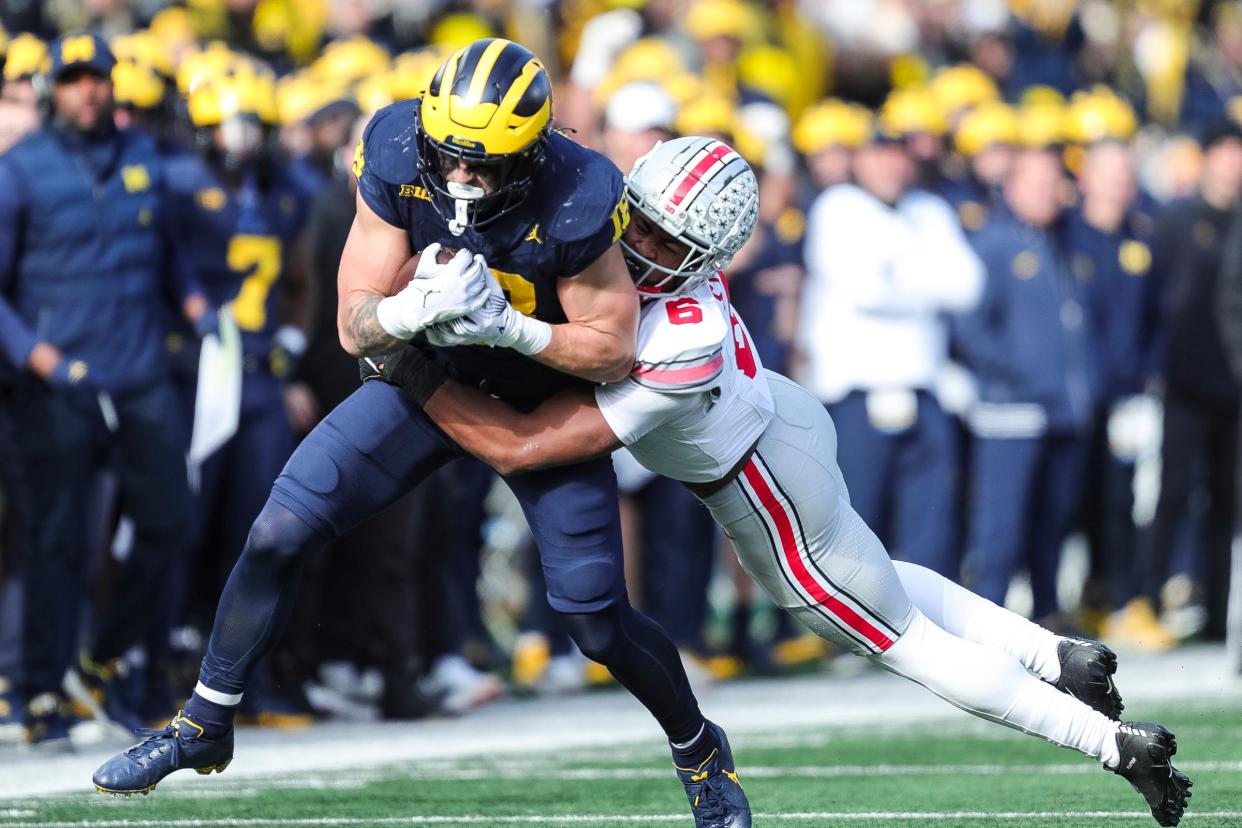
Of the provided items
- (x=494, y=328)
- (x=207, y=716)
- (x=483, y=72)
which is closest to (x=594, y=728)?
(x=207, y=716)

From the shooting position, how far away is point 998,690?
18.6 ft

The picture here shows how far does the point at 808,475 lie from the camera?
225 inches

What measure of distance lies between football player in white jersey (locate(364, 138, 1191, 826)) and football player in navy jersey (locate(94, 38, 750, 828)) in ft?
0.34

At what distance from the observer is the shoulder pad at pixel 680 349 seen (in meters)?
5.43

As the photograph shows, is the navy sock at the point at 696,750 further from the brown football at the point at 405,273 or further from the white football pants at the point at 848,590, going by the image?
the brown football at the point at 405,273

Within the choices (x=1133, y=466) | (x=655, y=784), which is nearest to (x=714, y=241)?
(x=655, y=784)

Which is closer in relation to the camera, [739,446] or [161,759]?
[161,759]

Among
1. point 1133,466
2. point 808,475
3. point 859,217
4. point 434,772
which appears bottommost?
point 1133,466

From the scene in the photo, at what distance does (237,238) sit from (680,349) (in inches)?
137

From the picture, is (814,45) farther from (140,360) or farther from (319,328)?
(140,360)

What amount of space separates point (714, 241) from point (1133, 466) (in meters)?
6.68

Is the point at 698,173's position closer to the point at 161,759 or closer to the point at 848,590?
the point at 848,590

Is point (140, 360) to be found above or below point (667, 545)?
above

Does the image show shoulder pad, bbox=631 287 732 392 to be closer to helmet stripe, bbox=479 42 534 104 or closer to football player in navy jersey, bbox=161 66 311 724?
helmet stripe, bbox=479 42 534 104
